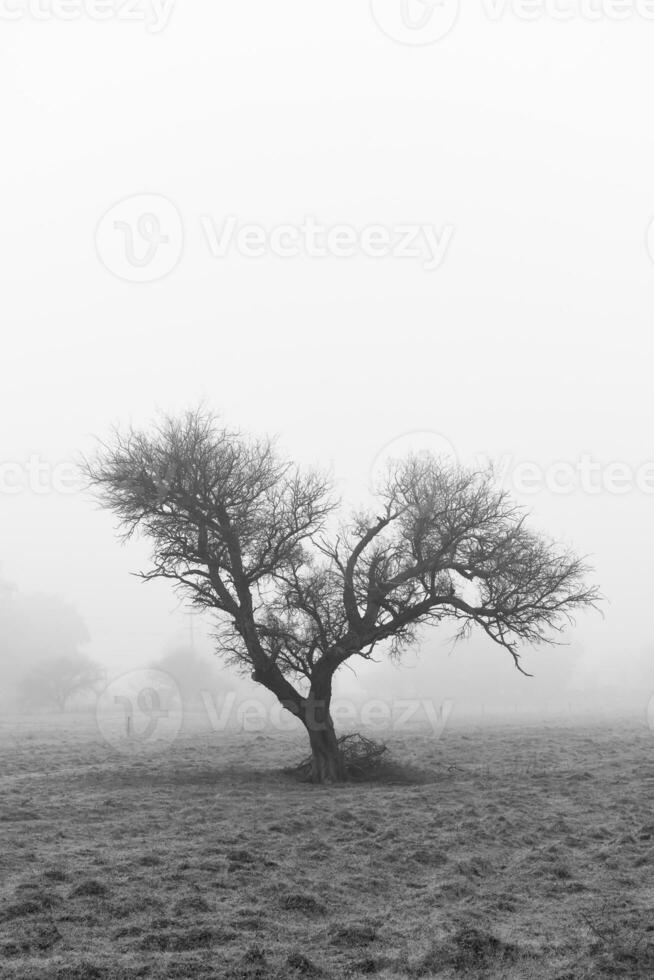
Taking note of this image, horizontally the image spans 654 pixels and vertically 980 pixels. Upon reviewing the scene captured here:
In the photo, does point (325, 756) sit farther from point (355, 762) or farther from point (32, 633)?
point (32, 633)

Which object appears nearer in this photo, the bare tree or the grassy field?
the grassy field

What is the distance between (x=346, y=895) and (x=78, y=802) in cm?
1005

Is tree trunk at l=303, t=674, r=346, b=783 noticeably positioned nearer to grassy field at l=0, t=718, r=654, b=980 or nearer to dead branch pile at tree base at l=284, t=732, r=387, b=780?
dead branch pile at tree base at l=284, t=732, r=387, b=780

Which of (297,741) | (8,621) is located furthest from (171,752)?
(8,621)

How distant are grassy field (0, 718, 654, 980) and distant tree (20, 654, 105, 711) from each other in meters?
77.2

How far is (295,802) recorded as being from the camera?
2252cm

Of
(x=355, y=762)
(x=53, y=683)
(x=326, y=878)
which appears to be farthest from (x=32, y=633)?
(x=326, y=878)

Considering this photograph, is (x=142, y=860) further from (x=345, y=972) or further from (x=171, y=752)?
(x=171, y=752)

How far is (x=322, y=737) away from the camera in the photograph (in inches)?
1097

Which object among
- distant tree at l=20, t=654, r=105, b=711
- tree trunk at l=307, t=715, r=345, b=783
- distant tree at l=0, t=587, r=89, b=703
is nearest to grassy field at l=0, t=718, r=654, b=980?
tree trunk at l=307, t=715, r=345, b=783

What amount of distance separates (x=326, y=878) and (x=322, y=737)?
13.6 m

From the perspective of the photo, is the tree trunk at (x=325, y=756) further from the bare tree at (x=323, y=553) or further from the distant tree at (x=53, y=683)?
the distant tree at (x=53, y=683)

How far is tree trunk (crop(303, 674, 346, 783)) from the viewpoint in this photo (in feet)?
90.4

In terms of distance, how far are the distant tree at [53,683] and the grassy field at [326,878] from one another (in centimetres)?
7720
